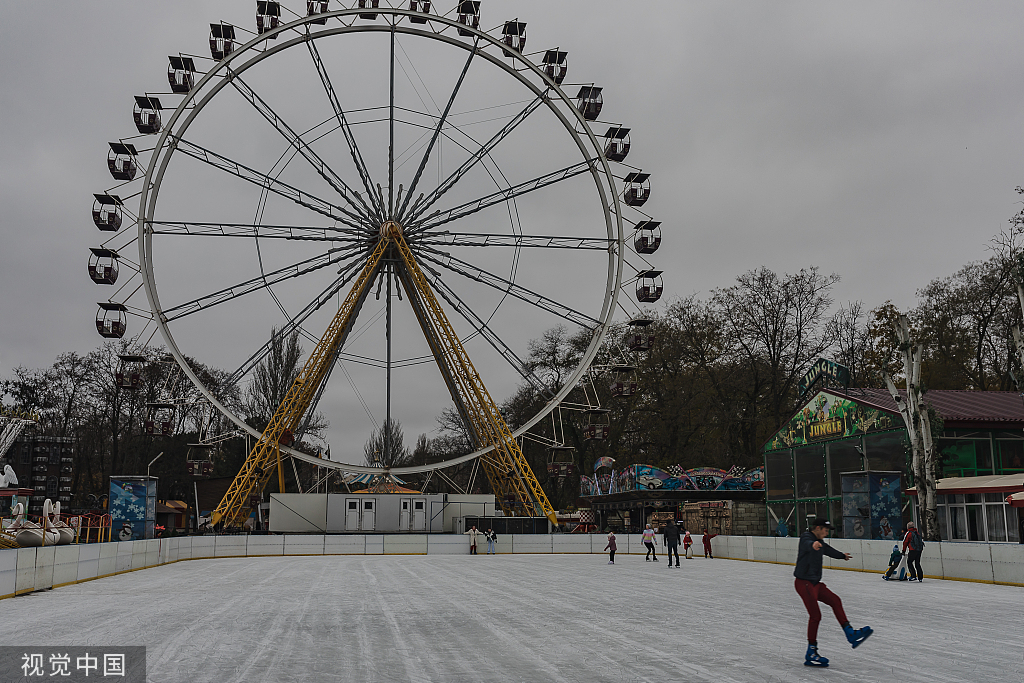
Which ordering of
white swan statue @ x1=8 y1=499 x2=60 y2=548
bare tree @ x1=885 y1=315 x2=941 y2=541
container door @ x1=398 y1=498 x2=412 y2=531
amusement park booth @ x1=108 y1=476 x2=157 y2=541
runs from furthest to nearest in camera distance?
1. container door @ x1=398 y1=498 x2=412 y2=531
2. amusement park booth @ x1=108 y1=476 x2=157 y2=541
3. bare tree @ x1=885 y1=315 x2=941 y2=541
4. white swan statue @ x1=8 y1=499 x2=60 y2=548

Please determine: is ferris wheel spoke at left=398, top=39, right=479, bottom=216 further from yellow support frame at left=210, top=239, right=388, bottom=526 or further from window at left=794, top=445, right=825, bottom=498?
window at left=794, top=445, right=825, bottom=498

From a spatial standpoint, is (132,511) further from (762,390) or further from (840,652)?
(762,390)

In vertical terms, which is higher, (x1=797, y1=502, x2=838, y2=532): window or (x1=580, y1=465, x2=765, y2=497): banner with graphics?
(x1=580, y1=465, x2=765, y2=497): banner with graphics

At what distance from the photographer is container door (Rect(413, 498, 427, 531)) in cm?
4412

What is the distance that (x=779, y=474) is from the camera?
4175cm

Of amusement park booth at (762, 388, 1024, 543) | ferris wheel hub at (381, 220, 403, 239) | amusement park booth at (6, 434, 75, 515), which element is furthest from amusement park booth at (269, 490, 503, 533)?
amusement park booth at (6, 434, 75, 515)

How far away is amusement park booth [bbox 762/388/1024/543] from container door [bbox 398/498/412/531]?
56.0 ft

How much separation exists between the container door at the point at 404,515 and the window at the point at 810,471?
1814 centimetres

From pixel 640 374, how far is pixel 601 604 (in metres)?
41.9

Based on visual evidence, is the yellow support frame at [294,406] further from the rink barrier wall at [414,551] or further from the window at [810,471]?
the window at [810,471]

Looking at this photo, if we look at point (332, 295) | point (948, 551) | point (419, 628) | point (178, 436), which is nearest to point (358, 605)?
point (419, 628)

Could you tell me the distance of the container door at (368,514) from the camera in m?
43.7

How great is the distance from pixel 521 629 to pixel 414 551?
28.7 m

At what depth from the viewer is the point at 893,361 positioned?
50781mm
